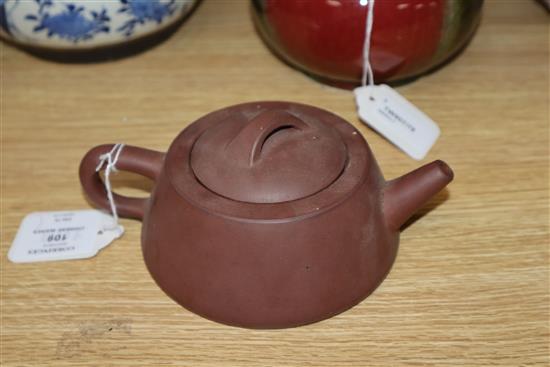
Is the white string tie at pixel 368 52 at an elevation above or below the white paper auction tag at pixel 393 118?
above

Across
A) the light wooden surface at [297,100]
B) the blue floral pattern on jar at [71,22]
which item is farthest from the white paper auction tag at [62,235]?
the blue floral pattern on jar at [71,22]

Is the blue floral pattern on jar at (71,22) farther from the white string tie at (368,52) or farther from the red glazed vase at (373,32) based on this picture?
the white string tie at (368,52)

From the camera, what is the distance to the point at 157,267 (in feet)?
2.09

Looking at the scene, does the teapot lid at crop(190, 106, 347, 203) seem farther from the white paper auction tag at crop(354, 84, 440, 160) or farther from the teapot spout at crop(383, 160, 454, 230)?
the white paper auction tag at crop(354, 84, 440, 160)

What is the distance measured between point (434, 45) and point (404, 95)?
0.09 m

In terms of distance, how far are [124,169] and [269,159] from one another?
0.52ft

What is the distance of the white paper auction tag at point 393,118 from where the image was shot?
79cm

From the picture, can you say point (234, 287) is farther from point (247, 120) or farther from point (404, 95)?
point (404, 95)

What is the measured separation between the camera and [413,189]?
627 millimetres

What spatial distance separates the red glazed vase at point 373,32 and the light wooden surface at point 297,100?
59mm

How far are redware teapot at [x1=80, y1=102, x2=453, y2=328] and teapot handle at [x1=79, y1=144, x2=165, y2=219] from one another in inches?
1.1

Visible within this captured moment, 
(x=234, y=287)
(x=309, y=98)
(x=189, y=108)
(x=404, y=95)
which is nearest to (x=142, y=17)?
(x=189, y=108)

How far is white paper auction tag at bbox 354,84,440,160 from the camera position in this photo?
0.79 metres

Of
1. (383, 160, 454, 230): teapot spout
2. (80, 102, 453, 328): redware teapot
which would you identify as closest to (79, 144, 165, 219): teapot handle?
(80, 102, 453, 328): redware teapot
